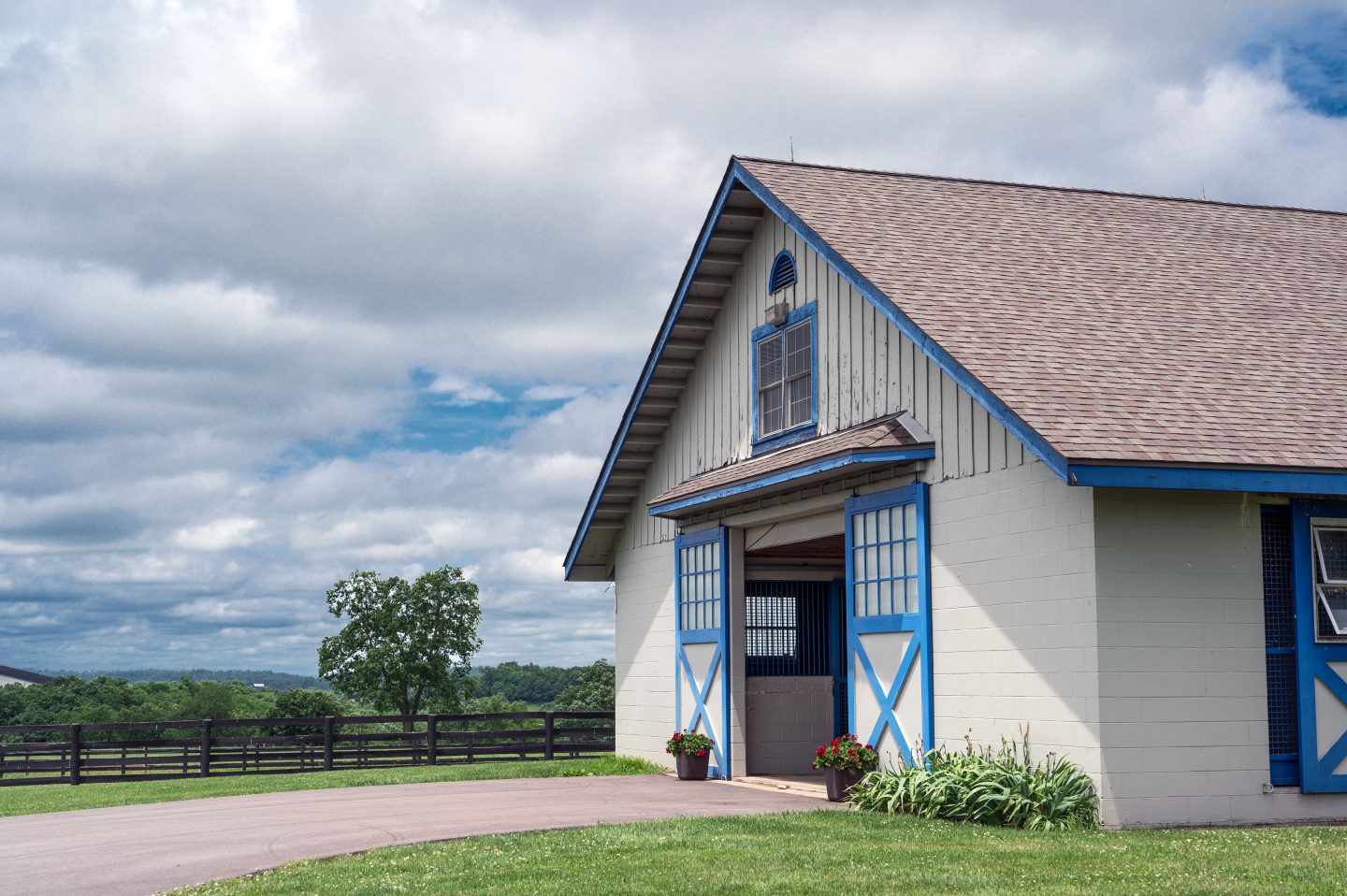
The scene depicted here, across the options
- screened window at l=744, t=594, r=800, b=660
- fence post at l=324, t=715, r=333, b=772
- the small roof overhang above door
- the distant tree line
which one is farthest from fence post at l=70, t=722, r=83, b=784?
the distant tree line

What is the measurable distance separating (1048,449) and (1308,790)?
416 centimetres

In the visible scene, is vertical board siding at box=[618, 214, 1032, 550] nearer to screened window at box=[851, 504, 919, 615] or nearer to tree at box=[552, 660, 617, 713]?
screened window at box=[851, 504, 919, 615]

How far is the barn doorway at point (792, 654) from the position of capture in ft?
68.6

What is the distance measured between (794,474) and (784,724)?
5.28 metres

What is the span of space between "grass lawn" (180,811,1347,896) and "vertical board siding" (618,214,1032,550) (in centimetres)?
392

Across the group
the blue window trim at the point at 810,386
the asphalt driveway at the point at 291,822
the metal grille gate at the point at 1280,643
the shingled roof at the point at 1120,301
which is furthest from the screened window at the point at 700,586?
the metal grille gate at the point at 1280,643

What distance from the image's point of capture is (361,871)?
11.7 meters

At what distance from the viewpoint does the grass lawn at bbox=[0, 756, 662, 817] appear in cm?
2144

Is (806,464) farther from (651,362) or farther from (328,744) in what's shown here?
(328,744)

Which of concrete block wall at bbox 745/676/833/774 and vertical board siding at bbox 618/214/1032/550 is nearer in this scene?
vertical board siding at bbox 618/214/1032/550

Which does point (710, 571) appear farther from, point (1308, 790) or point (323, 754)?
point (323, 754)

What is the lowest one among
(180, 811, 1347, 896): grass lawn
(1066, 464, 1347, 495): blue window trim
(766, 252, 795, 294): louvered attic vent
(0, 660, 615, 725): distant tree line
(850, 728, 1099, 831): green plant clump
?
(0, 660, 615, 725): distant tree line

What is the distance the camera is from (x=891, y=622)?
16.3m

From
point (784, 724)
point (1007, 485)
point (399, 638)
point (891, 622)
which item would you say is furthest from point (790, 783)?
point (399, 638)
